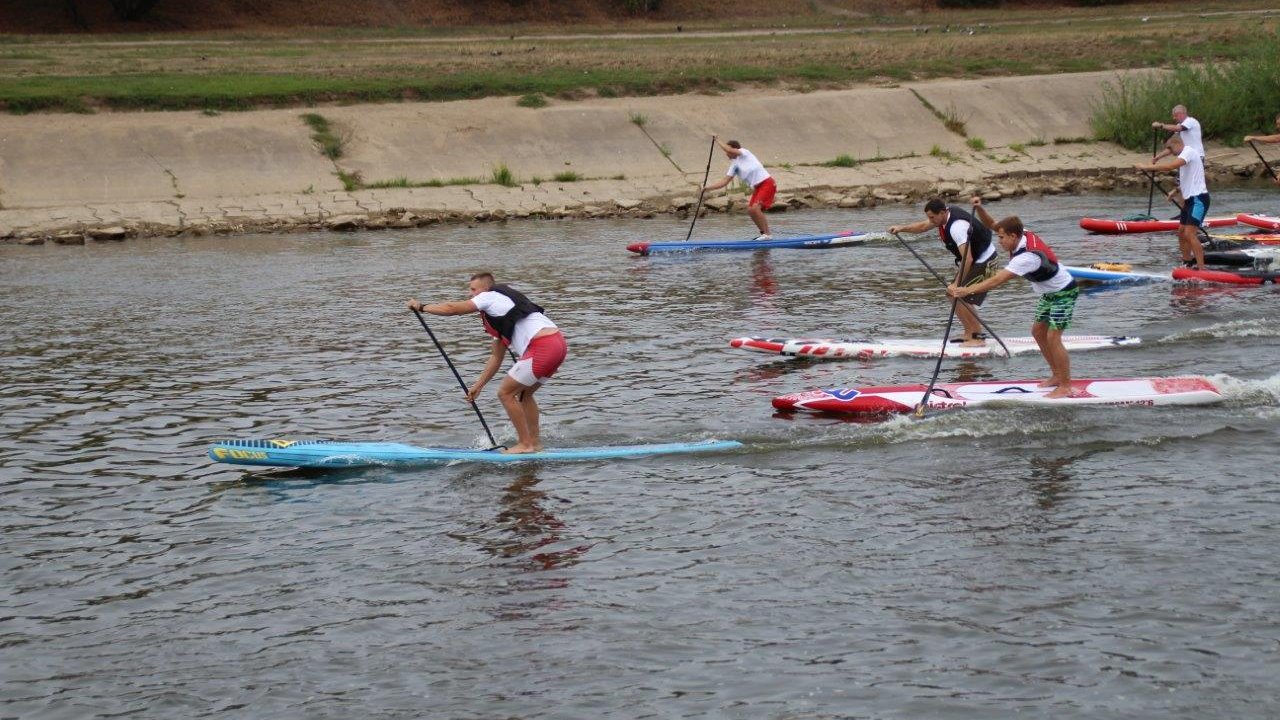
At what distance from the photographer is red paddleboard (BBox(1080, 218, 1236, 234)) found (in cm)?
2714

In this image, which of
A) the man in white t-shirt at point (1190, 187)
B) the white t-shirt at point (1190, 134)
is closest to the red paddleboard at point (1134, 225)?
the man in white t-shirt at point (1190, 187)

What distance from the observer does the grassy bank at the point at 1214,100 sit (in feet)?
119

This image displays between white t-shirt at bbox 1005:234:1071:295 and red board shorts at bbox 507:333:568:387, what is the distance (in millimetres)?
4526

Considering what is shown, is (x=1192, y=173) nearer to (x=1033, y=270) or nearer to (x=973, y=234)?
(x=973, y=234)

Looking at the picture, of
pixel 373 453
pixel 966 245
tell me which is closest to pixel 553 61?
pixel 966 245

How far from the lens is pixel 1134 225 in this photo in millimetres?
27266

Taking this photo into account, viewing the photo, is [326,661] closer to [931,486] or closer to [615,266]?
[931,486]

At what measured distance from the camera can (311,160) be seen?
33000 mm

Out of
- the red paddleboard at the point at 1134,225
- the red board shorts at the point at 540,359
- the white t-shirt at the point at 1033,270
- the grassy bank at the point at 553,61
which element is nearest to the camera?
the red board shorts at the point at 540,359

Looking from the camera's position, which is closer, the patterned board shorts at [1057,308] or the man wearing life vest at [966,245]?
the patterned board shorts at [1057,308]

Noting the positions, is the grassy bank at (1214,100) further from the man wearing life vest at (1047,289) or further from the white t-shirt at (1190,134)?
the man wearing life vest at (1047,289)

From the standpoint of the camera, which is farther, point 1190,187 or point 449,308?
point 1190,187

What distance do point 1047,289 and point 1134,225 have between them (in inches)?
546

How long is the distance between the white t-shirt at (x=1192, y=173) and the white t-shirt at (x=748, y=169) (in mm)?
8027
